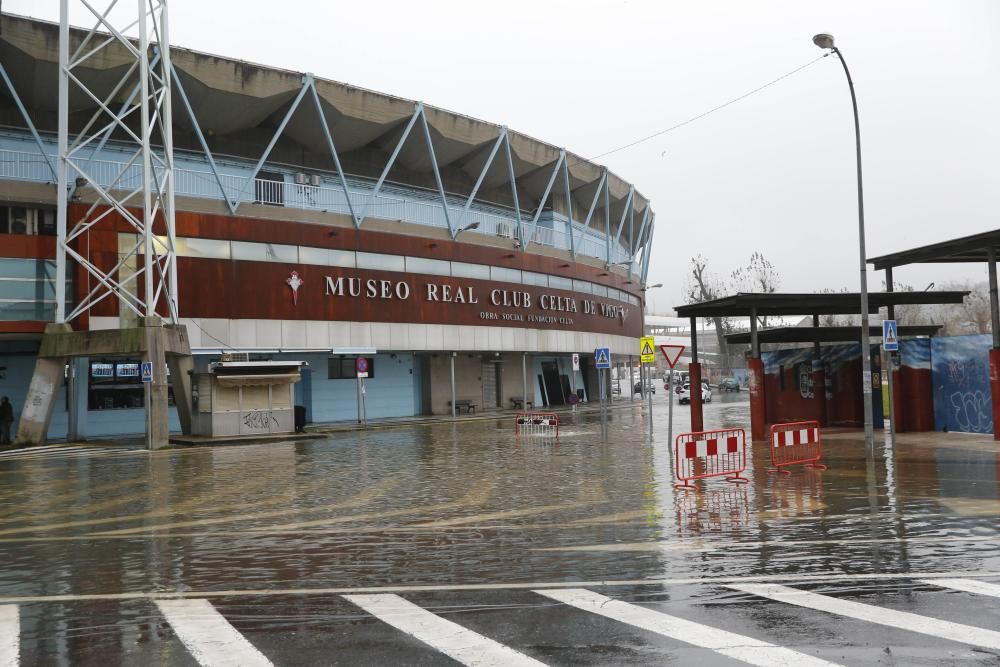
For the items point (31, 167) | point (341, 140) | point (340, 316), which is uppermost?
point (341, 140)

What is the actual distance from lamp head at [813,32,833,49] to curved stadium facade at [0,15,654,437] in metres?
23.9

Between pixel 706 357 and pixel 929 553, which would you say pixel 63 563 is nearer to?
pixel 929 553

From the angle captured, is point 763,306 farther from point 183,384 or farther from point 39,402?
point 39,402

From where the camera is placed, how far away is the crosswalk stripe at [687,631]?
563 cm

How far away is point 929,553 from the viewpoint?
9.06 m

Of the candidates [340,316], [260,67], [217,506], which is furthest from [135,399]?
[217,506]

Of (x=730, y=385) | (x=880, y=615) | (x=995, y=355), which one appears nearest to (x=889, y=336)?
(x=995, y=355)

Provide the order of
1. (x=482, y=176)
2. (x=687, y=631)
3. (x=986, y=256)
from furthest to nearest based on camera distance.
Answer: (x=482, y=176), (x=986, y=256), (x=687, y=631)

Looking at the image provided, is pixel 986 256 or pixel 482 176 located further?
pixel 482 176

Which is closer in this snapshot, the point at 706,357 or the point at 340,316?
the point at 340,316

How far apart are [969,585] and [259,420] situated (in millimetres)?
27663

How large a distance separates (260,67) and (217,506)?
2837 cm

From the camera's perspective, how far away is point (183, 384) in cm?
3138

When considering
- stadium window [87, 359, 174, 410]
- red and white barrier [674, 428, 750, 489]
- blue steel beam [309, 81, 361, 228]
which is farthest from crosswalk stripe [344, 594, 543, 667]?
blue steel beam [309, 81, 361, 228]
